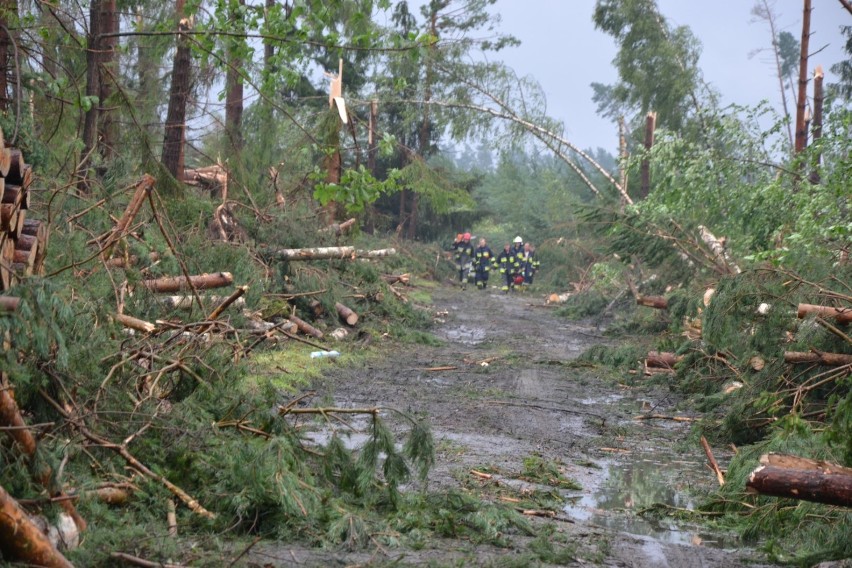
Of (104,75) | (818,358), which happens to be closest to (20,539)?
(818,358)

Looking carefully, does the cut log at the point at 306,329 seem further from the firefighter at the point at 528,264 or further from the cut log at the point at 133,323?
the firefighter at the point at 528,264

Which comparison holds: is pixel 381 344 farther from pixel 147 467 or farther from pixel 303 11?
pixel 147 467

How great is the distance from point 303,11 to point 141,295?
9.14 feet

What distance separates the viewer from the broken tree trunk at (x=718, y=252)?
1395 centimetres

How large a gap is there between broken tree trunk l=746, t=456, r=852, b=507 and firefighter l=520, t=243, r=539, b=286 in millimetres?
24636

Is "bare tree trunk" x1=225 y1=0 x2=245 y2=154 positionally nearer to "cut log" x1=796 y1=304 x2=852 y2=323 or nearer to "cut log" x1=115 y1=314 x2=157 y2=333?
"cut log" x1=115 y1=314 x2=157 y2=333

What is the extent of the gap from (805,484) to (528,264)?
2522 centimetres

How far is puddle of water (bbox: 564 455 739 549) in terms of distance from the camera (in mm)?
5582

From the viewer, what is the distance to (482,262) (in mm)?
29203

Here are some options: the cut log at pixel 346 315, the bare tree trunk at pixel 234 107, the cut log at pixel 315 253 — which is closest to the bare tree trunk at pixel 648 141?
the bare tree trunk at pixel 234 107

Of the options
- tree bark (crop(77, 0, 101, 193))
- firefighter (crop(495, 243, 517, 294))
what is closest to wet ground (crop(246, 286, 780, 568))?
tree bark (crop(77, 0, 101, 193))

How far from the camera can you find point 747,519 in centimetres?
576

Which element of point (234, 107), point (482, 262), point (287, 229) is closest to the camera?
point (287, 229)

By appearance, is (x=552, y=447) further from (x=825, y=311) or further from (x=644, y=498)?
(x=825, y=311)
